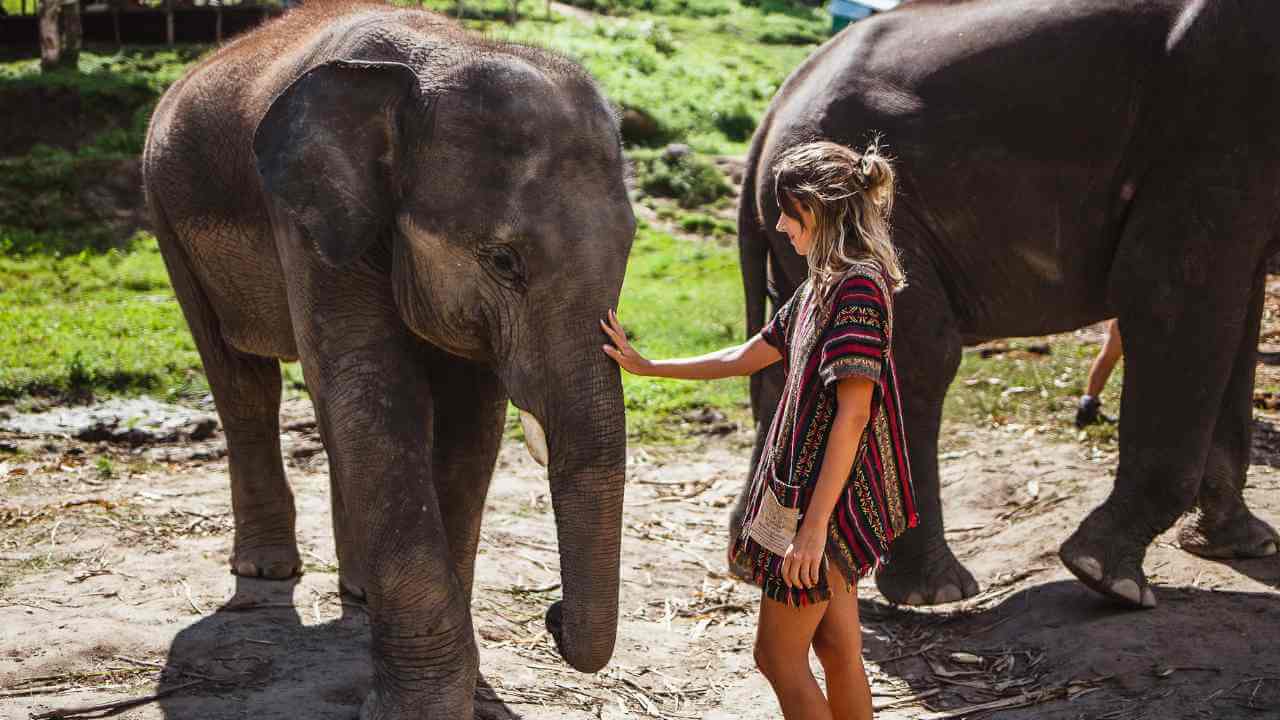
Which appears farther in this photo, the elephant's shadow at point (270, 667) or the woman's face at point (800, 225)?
the elephant's shadow at point (270, 667)

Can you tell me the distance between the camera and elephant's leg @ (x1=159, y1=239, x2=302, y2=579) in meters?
5.31

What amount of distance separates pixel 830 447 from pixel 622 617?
2.30 meters

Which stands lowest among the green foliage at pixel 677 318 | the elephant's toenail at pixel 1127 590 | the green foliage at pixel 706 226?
the green foliage at pixel 677 318

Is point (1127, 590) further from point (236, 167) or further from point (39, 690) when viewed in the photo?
point (39, 690)

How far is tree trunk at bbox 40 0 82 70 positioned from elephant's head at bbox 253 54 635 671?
46.5 feet

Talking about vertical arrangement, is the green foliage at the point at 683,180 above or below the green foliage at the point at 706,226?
above

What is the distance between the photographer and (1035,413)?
25.3 ft

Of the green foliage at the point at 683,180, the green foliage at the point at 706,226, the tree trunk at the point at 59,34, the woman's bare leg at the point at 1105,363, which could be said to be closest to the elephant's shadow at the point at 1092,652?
the woman's bare leg at the point at 1105,363

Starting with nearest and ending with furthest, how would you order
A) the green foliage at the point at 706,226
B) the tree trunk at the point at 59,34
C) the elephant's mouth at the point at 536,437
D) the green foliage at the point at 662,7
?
the elephant's mouth at the point at 536,437, the green foliage at the point at 706,226, the tree trunk at the point at 59,34, the green foliage at the point at 662,7

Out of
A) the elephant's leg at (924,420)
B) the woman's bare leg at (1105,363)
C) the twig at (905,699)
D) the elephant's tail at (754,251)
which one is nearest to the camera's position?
the twig at (905,699)

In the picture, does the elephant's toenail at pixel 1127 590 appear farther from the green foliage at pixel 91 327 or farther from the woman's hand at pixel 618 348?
the green foliage at pixel 91 327

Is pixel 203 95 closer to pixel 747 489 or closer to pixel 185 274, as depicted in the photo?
pixel 185 274

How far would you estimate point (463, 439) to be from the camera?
4.46m

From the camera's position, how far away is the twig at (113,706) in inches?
154
